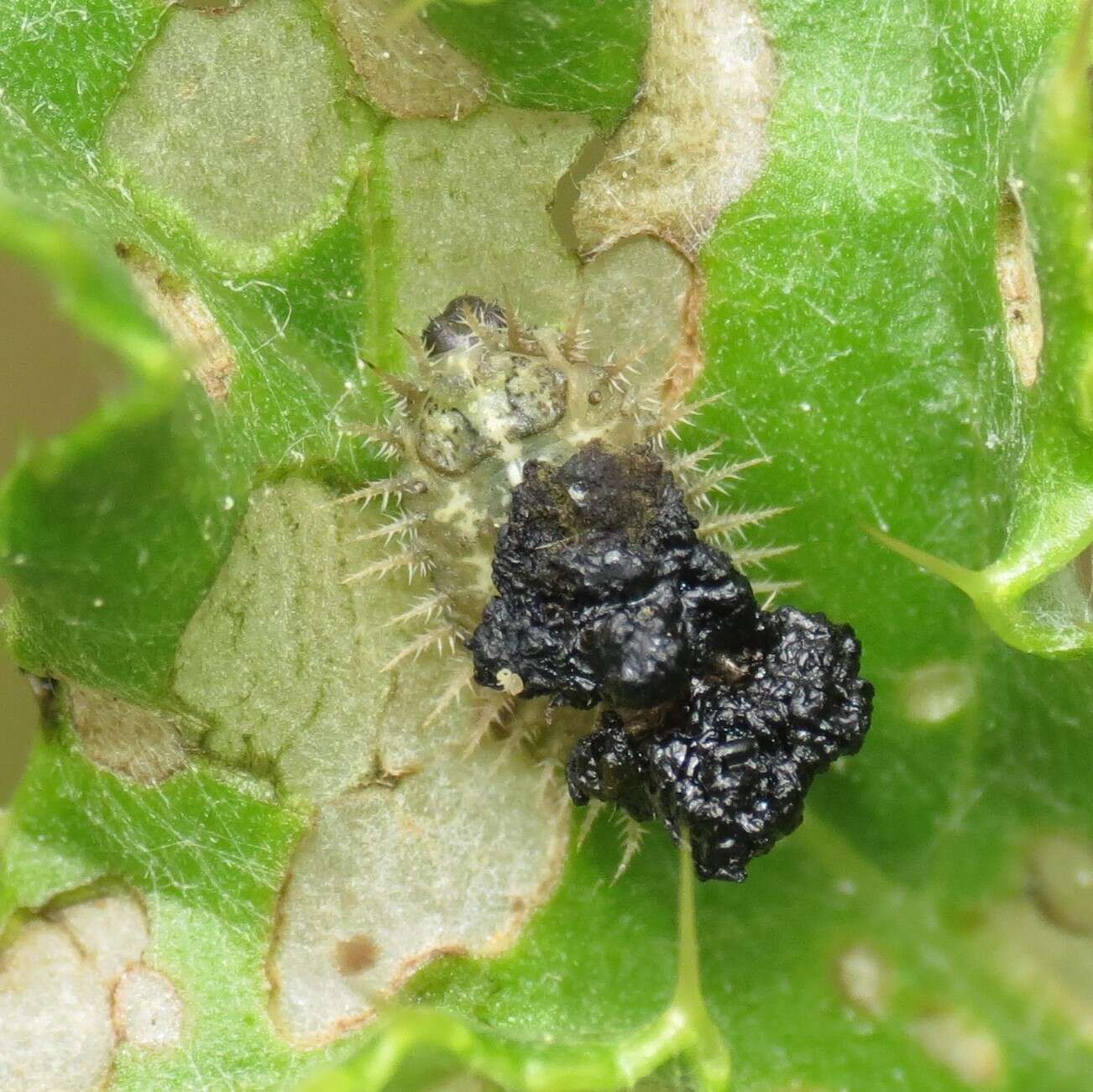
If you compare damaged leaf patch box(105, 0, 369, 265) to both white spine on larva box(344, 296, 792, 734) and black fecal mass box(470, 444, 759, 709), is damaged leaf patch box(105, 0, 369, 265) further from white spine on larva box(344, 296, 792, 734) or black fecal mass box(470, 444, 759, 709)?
black fecal mass box(470, 444, 759, 709)

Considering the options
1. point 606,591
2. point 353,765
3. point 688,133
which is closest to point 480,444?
point 606,591

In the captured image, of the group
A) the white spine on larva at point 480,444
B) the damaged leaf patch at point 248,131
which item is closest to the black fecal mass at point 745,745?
the white spine on larva at point 480,444

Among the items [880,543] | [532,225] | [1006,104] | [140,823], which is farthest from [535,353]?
[140,823]

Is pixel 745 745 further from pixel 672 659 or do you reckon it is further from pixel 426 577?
pixel 426 577

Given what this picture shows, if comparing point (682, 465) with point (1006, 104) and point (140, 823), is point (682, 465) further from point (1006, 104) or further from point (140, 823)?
point (140, 823)

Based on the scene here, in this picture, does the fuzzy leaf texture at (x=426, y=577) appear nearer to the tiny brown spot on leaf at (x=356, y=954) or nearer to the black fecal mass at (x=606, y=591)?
the tiny brown spot on leaf at (x=356, y=954)

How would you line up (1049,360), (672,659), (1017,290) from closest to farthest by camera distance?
(1049,360) → (672,659) → (1017,290)

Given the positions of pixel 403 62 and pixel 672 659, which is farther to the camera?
pixel 403 62

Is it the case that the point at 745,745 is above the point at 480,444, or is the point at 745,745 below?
below

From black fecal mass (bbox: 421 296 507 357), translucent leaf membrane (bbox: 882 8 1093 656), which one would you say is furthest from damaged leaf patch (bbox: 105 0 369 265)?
translucent leaf membrane (bbox: 882 8 1093 656)
